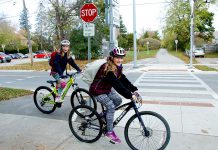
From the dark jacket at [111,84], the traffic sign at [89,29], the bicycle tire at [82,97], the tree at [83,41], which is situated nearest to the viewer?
the dark jacket at [111,84]

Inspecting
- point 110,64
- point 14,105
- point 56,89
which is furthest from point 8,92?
point 110,64

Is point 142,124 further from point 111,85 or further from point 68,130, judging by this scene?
point 68,130

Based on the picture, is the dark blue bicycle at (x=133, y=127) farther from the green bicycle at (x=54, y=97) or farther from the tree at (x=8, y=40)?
the tree at (x=8, y=40)

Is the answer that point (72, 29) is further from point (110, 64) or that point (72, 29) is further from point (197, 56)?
point (110, 64)

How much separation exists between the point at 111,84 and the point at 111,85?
8 centimetres

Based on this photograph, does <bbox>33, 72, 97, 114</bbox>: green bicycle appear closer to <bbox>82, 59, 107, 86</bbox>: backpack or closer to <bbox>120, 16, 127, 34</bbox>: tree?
<bbox>82, 59, 107, 86</bbox>: backpack

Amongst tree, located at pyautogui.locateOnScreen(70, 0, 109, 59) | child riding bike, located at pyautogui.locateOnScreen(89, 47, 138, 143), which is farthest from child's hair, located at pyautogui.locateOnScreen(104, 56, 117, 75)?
tree, located at pyautogui.locateOnScreen(70, 0, 109, 59)

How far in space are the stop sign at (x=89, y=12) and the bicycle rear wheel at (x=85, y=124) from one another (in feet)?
8.12

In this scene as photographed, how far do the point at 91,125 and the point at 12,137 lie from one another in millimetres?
1492

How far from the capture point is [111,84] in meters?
3.91

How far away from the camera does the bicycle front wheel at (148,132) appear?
3.84 metres

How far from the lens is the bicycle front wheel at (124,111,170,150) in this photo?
384cm

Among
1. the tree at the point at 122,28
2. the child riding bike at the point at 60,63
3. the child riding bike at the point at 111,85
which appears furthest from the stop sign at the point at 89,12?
the tree at the point at 122,28

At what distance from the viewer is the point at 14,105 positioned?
7.02 meters
